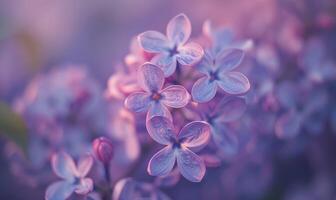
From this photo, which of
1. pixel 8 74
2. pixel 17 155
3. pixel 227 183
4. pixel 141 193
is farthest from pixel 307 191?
pixel 8 74

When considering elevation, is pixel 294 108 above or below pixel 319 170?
above

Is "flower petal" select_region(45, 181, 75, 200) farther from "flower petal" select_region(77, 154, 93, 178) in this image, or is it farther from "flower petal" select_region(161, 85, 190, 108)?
"flower petal" select_region(161, 85, 190, 108)

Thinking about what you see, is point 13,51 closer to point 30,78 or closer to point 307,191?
point 30,78

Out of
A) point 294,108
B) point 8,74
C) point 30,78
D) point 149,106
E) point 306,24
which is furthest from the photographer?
point 8,74

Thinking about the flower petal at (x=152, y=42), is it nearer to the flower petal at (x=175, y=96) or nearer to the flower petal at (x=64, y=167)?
the flower petal at (x=175, y=96)

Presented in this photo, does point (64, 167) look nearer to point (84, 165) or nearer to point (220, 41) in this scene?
point (84, 165)

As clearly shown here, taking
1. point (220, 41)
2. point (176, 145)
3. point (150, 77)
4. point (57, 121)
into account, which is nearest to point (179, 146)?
point (176, 145)
